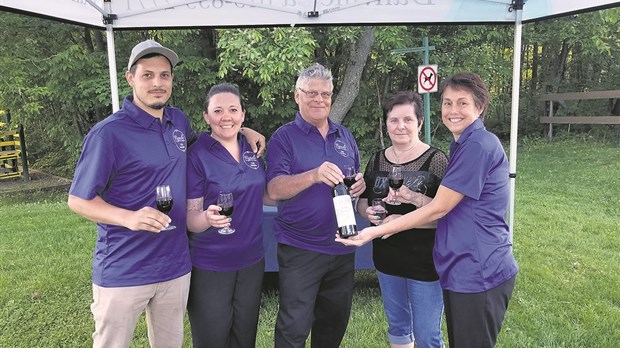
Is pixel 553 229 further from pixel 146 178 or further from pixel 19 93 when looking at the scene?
pixel 19 93

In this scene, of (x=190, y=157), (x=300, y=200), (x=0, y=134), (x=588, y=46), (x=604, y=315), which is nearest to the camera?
(x=190, y=157)

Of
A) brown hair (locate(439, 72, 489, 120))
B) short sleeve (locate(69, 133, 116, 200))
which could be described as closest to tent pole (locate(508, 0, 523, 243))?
brown hair (locate(439, 72, 489, 120))

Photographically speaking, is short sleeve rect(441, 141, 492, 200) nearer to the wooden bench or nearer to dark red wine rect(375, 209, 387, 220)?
dark red wine rect(375, 209, 387, 220)

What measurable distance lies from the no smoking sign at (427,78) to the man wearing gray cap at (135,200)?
5.75 meters

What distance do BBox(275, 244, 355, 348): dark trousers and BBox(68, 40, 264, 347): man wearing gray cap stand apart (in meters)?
0.63

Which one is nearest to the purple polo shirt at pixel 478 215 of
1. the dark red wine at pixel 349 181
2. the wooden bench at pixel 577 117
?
the dark red wine at pixel 349 181

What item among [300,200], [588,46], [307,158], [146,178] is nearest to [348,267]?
[300,200]

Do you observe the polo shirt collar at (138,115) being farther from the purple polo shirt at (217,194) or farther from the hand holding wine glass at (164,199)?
the hand holding wine glass at (164,199)

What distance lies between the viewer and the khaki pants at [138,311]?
240cm

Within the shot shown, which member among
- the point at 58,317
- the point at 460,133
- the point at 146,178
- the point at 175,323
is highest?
the point at 460,133

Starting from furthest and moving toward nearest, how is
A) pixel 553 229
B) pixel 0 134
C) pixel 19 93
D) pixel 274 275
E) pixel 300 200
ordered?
1. pixel 0 134
2. pixel 19 93
3. pixel 553 229
4. pixel 274 275
5. pixel 300 200

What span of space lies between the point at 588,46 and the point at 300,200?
1415cm

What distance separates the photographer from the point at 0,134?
15227mm

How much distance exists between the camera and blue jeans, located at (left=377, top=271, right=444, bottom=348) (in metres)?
2.70
